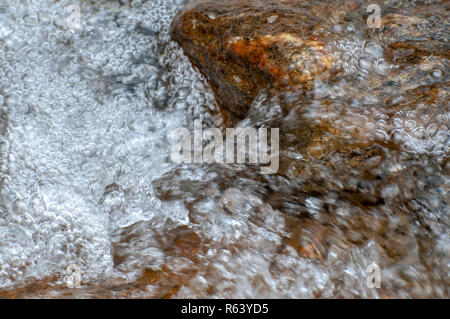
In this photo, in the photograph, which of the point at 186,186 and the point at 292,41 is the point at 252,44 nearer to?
the point at 292,41

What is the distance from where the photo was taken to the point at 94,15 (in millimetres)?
2604

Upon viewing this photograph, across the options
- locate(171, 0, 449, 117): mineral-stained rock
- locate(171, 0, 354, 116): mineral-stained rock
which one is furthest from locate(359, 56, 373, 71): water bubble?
locate(171, 0, 354, 116): mineral-stained rock

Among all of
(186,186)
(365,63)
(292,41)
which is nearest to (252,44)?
(292,41)

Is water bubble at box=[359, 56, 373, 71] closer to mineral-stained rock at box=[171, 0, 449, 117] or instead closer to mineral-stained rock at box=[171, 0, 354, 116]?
mineral-stained rock at box=[171, 0, 449, 117]

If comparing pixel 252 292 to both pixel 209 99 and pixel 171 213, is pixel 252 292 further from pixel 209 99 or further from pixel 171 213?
pixel 209 99

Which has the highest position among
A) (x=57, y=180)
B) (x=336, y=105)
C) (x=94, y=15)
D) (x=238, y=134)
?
(x=94, y=15)

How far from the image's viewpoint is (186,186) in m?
1.85

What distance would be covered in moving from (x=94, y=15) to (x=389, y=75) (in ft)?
5.50

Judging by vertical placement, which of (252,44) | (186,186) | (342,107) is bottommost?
(186,186)

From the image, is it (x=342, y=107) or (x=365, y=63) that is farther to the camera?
(x=365, y=63)

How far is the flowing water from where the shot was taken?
4.66 feet

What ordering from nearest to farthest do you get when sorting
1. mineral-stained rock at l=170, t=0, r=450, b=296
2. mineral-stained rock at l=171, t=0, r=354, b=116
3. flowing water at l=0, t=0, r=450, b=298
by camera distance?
flowing water at l=0, t=0, r=450, b=298 < mineral-stained rock at l=170, t=0, r=450, b=296 < mineral-stained rock at l=171, t=0, r=354, b=116
